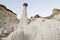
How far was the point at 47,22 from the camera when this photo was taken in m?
4.57

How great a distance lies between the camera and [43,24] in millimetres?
4570

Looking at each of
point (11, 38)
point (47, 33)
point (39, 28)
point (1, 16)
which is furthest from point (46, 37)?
point (1, 16)

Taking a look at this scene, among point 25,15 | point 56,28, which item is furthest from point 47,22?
point 25,15

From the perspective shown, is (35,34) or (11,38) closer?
(11,38)

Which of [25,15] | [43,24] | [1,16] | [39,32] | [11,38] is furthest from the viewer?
[1,16]

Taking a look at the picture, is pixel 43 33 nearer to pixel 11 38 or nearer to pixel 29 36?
pixel 29 36

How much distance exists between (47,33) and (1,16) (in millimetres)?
4371

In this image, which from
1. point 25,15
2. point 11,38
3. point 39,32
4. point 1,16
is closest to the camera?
point 11,38

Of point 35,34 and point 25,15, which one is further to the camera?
point 25,15

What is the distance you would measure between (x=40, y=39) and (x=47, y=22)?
0.76 meters

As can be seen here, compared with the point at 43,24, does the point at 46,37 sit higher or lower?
lower

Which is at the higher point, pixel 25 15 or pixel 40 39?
pixel 25 15

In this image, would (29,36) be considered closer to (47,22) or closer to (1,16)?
(47,22)

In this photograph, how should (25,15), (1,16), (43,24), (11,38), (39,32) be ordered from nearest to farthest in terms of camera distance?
(11,38)
(39,32)
(43,24)
(25,15)
(1,16)
